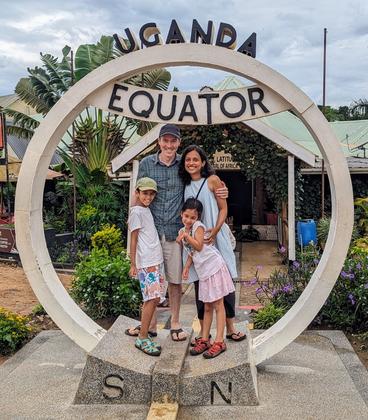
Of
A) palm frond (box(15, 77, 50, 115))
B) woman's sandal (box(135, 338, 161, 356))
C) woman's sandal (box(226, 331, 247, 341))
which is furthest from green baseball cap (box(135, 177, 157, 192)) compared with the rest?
palm frond (box(15, 77, 50, 115))

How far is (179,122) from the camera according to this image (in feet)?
16.6

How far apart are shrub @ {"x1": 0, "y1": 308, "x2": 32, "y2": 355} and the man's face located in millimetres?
3067

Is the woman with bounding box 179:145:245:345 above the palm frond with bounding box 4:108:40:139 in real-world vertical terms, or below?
below

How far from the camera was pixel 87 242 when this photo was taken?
13.7m

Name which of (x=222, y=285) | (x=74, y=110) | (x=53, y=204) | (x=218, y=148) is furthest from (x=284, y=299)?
(x=53, y=204)

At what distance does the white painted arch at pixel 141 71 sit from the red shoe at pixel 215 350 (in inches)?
17.0

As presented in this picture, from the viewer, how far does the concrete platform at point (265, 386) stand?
14.5ft

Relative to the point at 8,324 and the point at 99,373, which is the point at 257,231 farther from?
the point at 99,373

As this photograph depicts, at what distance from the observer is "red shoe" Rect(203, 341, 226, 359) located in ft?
15.9

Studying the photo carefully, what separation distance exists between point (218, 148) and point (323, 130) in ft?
24.8

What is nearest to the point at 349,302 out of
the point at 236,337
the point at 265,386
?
the point at 236,337

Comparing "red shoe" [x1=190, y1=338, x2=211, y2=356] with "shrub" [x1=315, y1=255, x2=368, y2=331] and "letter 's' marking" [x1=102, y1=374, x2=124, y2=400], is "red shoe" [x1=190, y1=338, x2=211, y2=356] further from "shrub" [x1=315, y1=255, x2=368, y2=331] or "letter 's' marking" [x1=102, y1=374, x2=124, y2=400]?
"shrub" [x1=315, y1=255, x2=368, y2=331]

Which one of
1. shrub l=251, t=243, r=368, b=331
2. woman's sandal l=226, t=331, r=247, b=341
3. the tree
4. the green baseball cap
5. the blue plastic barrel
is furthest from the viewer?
the tree

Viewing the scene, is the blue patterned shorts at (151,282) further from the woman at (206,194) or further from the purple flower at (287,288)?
the purple flower at (287,288)
